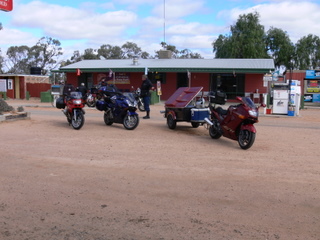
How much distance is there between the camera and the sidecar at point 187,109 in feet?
34.7

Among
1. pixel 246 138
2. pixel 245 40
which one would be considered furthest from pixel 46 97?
pixel 245 40

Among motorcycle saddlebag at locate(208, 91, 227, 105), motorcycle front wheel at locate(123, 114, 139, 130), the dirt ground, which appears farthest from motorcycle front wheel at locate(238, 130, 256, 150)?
motorcycle front wheel at locate(123, 114, 139, 130)

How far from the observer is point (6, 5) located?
37.7 ft

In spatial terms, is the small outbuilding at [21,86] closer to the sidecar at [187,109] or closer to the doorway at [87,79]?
the doorway at [87,79]

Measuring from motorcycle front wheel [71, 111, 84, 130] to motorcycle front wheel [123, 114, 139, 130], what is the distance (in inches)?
51.1

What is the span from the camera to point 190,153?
7895 mm

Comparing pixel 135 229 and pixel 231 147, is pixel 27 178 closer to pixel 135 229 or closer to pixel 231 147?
pixel 135 229

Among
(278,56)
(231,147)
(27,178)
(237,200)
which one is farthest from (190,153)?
(278,56)

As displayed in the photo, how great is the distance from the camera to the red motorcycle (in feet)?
27.3

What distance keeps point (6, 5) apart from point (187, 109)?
22.0ft

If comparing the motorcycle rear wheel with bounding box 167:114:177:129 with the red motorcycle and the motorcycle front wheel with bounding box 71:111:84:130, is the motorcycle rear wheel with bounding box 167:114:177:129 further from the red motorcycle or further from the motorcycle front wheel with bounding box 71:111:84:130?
the motorcycle front wheel with bounding box 71:111:84:130

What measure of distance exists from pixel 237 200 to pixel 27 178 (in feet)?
11.1

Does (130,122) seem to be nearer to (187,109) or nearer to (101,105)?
(101,105)

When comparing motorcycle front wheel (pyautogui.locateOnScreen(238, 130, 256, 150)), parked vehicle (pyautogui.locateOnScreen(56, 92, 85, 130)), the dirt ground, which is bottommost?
the dirt ground
